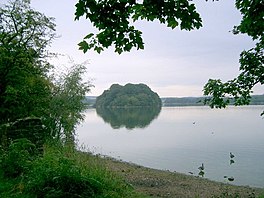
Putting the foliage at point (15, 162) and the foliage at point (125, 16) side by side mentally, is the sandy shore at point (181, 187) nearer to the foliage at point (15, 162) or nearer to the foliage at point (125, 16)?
the foliage at point (15, 162)

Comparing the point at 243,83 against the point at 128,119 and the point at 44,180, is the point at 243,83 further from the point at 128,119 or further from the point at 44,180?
the point at 128,119

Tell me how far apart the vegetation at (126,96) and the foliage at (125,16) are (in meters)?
91.6

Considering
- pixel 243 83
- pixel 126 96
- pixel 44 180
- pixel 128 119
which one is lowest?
pixel 128 119

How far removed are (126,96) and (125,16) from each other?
96.6m

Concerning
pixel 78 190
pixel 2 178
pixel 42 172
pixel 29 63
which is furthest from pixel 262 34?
pixel 29 63

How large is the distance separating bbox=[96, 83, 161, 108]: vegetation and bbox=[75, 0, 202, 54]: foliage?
91621 mm

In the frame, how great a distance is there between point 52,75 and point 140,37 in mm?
16374

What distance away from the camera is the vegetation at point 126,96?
98188 mm

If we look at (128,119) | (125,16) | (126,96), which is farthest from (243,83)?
(126,96)

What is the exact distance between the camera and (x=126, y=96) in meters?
99.8

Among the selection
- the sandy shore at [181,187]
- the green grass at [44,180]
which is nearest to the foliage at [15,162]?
the green grass at [44,180]

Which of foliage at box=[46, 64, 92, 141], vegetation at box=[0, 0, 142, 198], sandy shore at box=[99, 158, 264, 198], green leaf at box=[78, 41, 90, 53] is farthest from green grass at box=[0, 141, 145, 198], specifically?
foliage at box=[46, 64, 92, 141]

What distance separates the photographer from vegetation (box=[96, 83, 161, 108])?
98.2m

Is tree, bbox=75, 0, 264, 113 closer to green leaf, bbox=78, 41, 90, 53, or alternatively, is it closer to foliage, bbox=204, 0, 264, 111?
green leaf, bbox=78, 41, 90, 53
